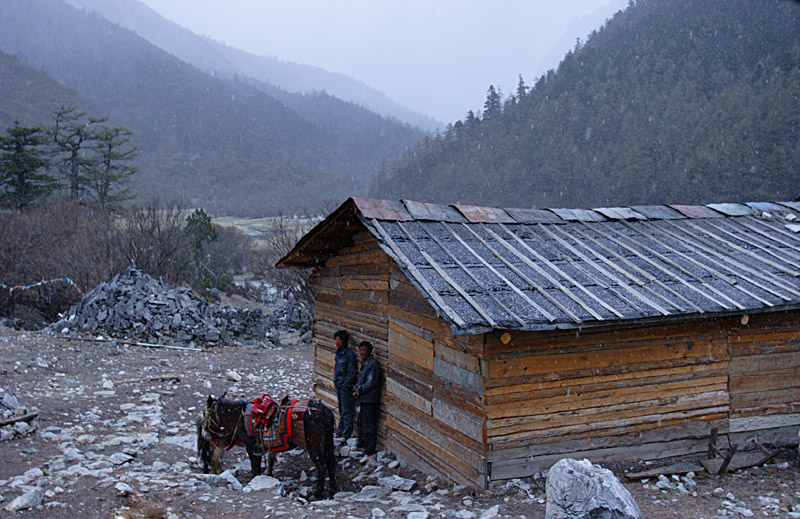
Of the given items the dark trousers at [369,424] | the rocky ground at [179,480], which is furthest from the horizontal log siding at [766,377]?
the dark trousers at [369,424]

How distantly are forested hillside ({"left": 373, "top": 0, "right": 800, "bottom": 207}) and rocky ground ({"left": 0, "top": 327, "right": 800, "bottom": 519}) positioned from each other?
45552 millimetres

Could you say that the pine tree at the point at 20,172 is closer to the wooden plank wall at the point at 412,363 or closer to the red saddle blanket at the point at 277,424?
the wooden plank wall at the point at 412,363

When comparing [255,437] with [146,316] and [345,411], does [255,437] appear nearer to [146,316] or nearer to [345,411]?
[345,411]

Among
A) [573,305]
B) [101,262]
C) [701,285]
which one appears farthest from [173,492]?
[101,262]

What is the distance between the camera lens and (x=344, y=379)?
8.82 m

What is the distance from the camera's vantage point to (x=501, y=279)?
660 cm

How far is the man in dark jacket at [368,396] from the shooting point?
26.6 ft

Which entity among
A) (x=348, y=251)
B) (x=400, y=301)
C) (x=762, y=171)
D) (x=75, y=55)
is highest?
(x=75, y=55)

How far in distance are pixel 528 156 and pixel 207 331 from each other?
59.1m

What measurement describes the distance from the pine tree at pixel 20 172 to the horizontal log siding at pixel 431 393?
4222cm

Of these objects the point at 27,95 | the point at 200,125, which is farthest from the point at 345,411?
→ the point at 200,125

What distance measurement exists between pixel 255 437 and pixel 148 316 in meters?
11.7

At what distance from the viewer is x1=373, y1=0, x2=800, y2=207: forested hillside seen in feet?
163

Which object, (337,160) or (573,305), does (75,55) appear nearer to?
(337,160)
